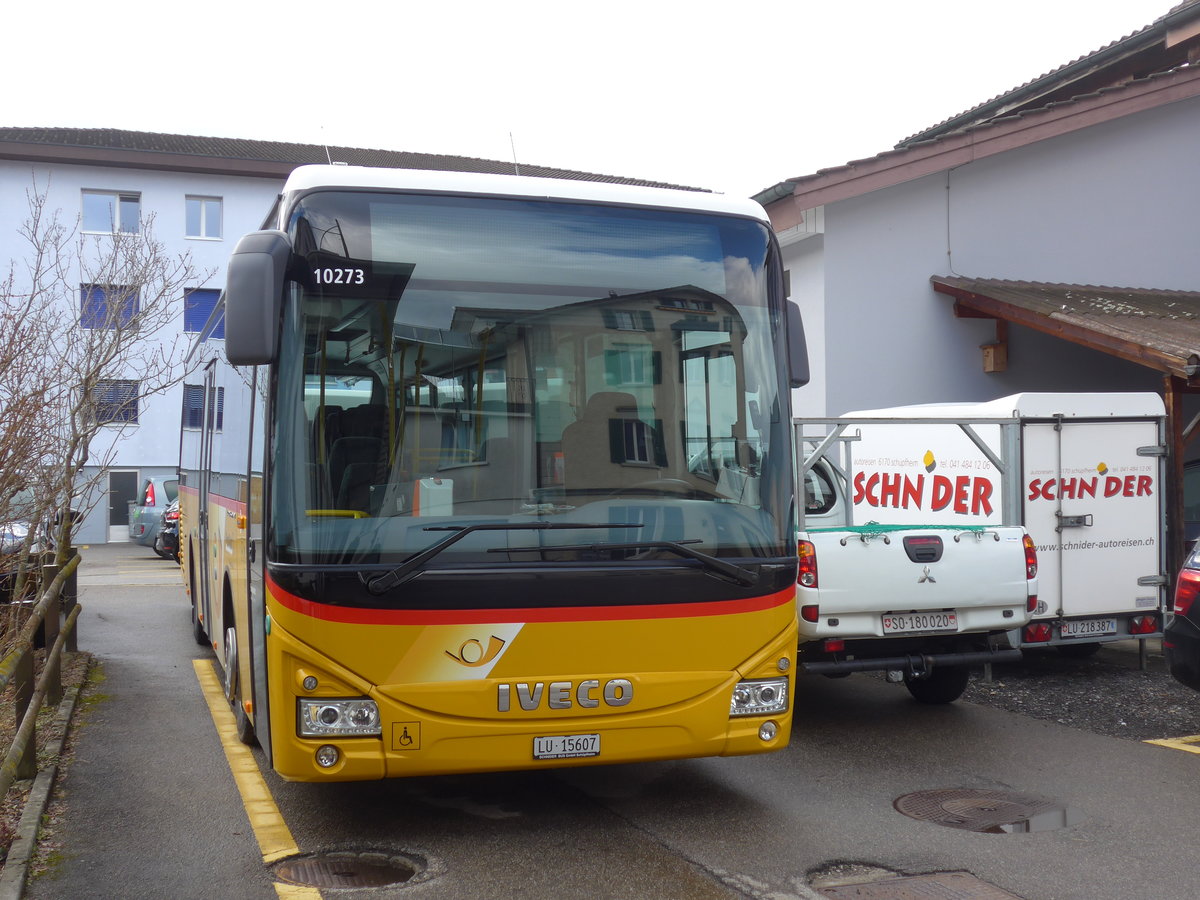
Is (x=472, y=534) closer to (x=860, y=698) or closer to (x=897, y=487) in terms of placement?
(x=860, y=698)

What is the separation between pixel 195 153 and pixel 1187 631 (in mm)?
35537

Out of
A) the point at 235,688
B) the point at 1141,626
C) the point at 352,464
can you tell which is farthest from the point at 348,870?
the point at 1141,626

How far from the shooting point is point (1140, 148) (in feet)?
56.5

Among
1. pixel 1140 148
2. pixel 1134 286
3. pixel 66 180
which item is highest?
A: pixel 66 180

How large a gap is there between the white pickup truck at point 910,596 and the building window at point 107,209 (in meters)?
32.6

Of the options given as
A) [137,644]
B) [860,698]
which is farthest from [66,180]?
[860,698]

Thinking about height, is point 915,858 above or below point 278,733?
below

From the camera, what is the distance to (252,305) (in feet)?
16.5

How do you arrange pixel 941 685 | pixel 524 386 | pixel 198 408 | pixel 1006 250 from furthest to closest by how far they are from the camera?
pixel 1006 250
pixel 198 408
pixel 941 685
pixel 524 386

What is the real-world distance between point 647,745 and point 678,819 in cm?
73

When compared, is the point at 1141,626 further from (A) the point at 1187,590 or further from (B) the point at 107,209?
(B) the point at 107,209

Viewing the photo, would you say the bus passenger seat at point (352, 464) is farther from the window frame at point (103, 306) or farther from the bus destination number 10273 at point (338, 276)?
the window frame at point (103, 306)

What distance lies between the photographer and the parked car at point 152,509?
88.9 ft

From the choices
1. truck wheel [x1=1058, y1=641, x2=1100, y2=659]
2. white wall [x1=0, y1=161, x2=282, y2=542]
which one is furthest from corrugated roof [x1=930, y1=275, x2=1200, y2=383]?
white wall [x1=0, y1=161, x2=282, y2=542]
